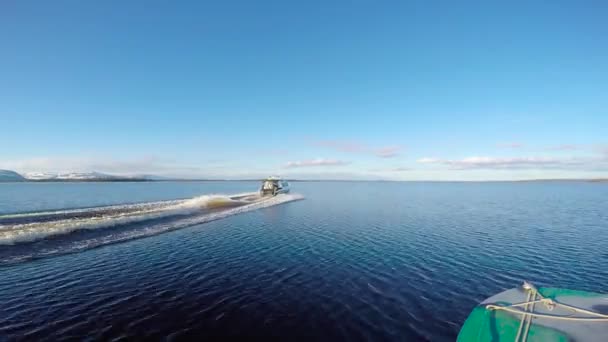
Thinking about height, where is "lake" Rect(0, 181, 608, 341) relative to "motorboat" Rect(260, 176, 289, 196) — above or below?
below

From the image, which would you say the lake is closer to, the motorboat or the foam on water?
the foam on water

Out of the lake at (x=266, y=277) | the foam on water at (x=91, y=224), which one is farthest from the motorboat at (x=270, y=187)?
the lake at (x=266, y=277)

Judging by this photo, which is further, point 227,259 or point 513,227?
point 513,227

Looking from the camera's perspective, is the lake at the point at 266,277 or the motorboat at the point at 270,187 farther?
the motorboat at the point at 270,187

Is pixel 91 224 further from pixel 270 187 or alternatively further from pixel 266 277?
pixel 270 187

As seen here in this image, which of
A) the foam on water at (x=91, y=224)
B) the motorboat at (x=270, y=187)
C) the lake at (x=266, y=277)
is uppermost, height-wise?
the motorboat at (x=270, y=187)

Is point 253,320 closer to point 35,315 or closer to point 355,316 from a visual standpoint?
point 355,316

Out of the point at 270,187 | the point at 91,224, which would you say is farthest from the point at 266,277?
the point at 270,187

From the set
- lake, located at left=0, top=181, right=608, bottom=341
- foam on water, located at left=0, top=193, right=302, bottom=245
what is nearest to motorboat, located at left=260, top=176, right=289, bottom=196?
foam on water, located at left=0, top=193, right=302, bottom=245

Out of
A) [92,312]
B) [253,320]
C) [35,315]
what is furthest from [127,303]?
[253,320]

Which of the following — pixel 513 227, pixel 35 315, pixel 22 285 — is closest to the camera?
pixel 35 315

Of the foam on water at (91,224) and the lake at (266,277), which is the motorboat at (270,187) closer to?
the foam on water at (91,224)
